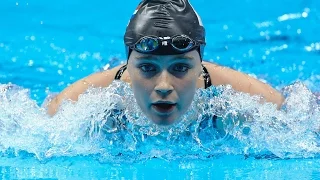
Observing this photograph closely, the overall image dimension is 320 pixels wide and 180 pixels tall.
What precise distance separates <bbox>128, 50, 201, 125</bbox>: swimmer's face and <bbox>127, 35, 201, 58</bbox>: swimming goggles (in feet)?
0.09

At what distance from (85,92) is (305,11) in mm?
3108

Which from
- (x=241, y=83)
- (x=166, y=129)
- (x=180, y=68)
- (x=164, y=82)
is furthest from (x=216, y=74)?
(x=164, y=82)

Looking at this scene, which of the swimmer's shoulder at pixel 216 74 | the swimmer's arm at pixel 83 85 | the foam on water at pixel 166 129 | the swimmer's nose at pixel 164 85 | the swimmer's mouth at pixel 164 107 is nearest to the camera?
the swimmer's nose at pixel 164 85

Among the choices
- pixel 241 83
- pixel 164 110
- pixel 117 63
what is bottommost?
pixel 164 110

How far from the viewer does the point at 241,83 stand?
327cm

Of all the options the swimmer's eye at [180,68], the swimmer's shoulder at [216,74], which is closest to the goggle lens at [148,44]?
the swimmer's eye at [180,68]

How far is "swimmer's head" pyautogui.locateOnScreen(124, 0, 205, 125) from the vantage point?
2.67m

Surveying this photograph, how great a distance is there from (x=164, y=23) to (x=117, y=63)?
161cm

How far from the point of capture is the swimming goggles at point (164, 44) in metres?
2.68

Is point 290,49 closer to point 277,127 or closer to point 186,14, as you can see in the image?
point 277,127

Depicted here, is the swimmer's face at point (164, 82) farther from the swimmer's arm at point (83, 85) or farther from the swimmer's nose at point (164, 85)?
the swimmer's arm at point (83, 85)

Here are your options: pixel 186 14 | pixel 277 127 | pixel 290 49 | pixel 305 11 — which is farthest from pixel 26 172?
pixel 305 11

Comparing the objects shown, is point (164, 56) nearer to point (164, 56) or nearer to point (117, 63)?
point (164, 56)

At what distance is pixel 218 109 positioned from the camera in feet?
10.3
